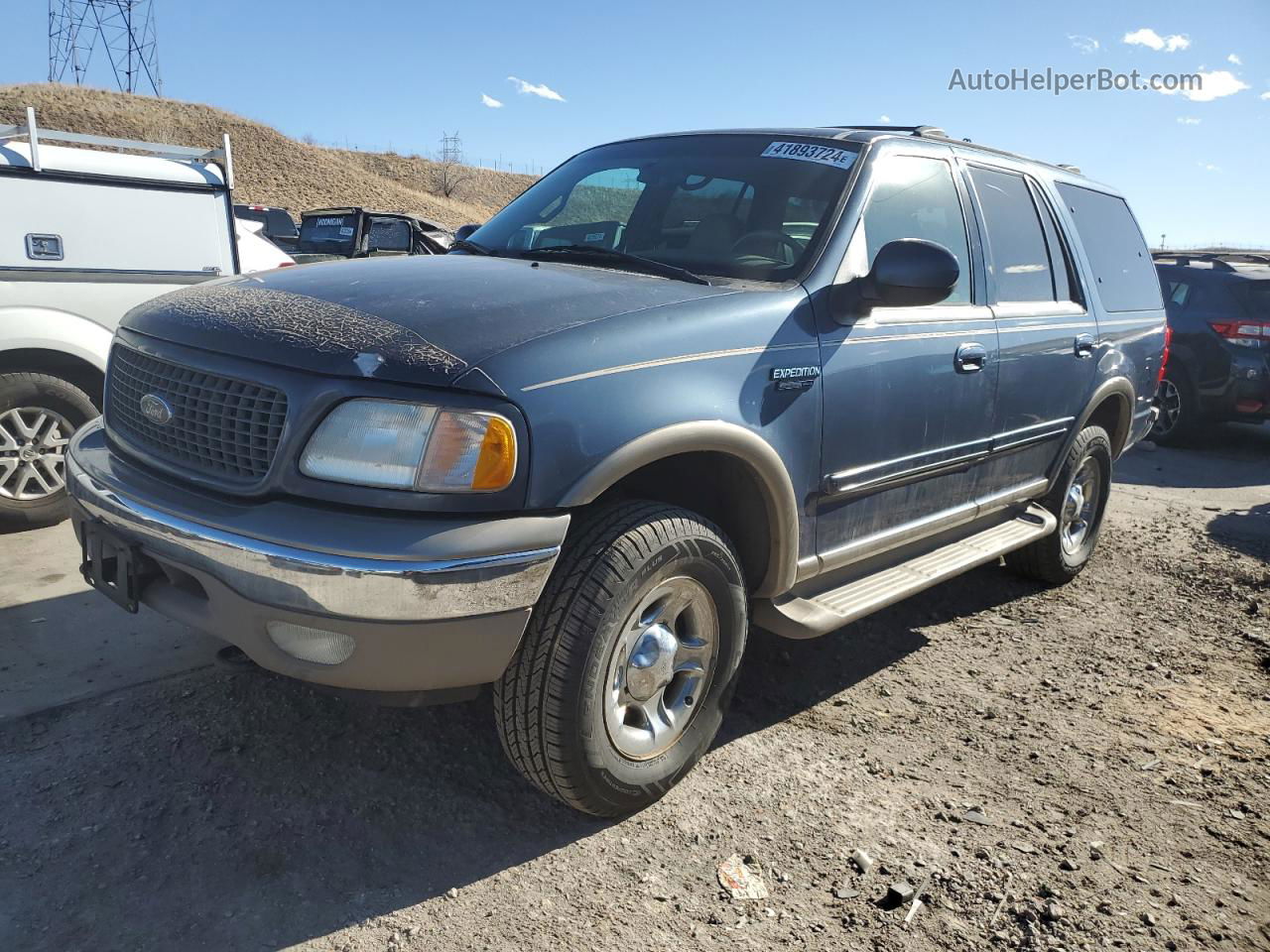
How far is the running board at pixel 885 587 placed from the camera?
3.02 metres

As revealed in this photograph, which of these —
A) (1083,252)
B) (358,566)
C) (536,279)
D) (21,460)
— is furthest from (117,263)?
(1083,252)

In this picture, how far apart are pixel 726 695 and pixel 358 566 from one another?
1.31 m

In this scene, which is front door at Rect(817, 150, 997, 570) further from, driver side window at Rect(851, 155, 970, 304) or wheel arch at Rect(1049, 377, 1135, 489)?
wheel arch at Rect(1049, 377, 1135, 489)

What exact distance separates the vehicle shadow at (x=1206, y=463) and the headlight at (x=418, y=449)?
7189 mm

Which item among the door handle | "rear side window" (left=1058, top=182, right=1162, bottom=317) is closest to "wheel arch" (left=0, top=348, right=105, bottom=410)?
the door handle

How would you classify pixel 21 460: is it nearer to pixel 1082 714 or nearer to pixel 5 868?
pixel 5 868

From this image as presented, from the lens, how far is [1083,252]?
4.70 m

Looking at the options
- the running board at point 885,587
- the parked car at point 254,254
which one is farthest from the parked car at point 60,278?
the running board at point 885,587

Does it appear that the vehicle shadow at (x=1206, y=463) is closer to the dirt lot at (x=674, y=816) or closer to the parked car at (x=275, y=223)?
the dirt lot at (x=674, y=816)

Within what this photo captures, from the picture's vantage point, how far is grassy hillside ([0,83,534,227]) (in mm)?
54469

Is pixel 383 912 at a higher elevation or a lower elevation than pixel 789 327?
lower

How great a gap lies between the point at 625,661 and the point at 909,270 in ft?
4.84

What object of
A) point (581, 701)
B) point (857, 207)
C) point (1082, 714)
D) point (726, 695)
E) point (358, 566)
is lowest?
point (1082, 714)

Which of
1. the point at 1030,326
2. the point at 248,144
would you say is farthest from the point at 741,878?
the point at 248,144
